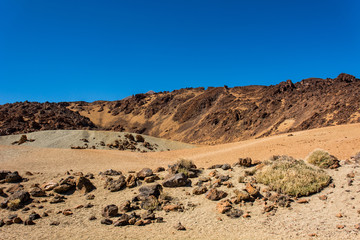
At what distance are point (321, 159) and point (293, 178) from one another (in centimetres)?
305

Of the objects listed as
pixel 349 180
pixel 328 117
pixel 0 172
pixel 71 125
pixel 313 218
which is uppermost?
pixel 71 125

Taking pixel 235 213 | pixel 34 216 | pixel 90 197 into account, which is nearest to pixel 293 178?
pixel 235 213

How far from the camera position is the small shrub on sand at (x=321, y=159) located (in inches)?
408

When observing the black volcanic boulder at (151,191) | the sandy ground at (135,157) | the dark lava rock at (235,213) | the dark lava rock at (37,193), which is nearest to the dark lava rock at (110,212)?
the black volcanic boulder at (151,191)

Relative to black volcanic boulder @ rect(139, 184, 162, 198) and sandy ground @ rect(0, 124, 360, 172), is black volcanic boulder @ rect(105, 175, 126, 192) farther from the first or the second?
sandy ground @ rect(0, 124, 360, 172)

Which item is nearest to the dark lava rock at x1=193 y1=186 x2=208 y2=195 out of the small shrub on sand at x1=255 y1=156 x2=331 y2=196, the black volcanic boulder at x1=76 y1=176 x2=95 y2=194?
the small shrub on sand at x1=255 y1=156 x2=331 y2=196

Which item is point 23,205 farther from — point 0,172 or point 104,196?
point 0,172

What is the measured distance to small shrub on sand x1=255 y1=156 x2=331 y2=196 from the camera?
8.22 m

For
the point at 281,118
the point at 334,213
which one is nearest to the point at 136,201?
the point at 334,213

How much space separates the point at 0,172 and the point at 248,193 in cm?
1188

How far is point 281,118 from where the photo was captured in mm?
45062

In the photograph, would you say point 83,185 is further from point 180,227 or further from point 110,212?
point 180,227

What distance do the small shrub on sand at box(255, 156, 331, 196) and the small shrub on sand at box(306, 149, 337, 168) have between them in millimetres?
964

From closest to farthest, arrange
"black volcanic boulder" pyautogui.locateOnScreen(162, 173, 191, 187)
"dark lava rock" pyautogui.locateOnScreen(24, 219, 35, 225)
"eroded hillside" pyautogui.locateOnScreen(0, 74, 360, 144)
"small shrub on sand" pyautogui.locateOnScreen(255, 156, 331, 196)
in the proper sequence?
"dark lava rock" pyautogui.locateOnScreen(24, 219, 35, 225) → "small shrub on sand" pyautogui.locateOnScreen(255, 156, 331, 196) → "black volcanic boulder" pyautogui.locateOnScreen(162, 173, 191, 187) → "eroded hillside" pyautogui.locateOnScreen(0, 74, 360, 144)
